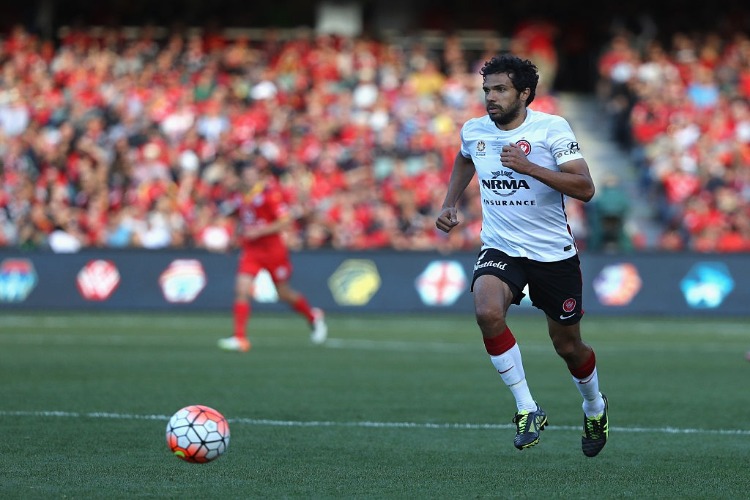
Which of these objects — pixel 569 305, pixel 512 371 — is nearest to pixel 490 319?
pixel 512 371

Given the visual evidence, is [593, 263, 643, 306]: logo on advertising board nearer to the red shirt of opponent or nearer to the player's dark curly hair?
the red shirt of opponent

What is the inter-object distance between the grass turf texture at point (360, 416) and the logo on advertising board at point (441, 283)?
2.91m

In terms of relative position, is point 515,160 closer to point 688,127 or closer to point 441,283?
point 441,283

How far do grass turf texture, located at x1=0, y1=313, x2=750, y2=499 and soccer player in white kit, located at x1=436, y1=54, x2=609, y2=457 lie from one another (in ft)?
1.88

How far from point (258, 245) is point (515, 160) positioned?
9.15 m

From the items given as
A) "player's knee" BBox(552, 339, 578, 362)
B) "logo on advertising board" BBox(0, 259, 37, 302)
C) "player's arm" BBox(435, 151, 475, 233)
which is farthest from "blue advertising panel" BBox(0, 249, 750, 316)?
"player's knee" BBox(552, 339, 578, 362)

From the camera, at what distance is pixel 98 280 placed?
2134 centimetres

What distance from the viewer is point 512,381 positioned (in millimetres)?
7844

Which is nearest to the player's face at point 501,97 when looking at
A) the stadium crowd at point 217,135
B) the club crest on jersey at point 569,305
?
the club crest on jersey at point 569,305

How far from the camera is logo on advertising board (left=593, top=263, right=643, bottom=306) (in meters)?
21.4

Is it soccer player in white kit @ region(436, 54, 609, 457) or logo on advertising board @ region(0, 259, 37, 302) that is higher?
soccer player in white kit @ region(436, 54, 609, 457)

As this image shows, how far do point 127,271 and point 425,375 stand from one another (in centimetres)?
923

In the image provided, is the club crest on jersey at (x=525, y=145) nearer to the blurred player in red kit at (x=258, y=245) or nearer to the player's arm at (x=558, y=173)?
the player's arm at (x=558, y=173)

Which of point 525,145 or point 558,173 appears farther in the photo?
point 525,145
